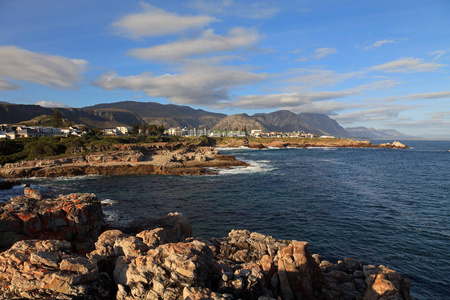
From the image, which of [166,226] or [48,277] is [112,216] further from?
[48,277]

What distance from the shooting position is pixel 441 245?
24219mm

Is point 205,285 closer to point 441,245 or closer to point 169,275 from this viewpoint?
point 169,275

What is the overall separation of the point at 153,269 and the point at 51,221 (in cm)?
1437

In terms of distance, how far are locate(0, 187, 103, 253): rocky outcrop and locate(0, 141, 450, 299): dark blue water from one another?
942cm

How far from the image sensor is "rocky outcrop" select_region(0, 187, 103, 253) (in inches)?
709

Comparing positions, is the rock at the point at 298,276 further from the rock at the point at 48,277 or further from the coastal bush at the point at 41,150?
the coastal bush at the point at 41,150

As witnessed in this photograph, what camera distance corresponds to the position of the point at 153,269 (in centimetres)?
1084

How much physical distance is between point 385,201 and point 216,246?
116 feet

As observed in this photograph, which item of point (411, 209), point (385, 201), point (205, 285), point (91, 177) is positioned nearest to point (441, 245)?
point (411, 209)

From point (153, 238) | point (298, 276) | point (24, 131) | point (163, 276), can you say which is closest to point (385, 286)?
point (298, 276)

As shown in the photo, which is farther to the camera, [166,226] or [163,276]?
[166,226]

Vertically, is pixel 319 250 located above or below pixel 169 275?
below

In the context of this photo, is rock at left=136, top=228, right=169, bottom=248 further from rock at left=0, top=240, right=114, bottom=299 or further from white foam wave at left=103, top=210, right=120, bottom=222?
white foam wave at left=103, top=210, right=120, bottom=222

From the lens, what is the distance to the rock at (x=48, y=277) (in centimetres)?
945
